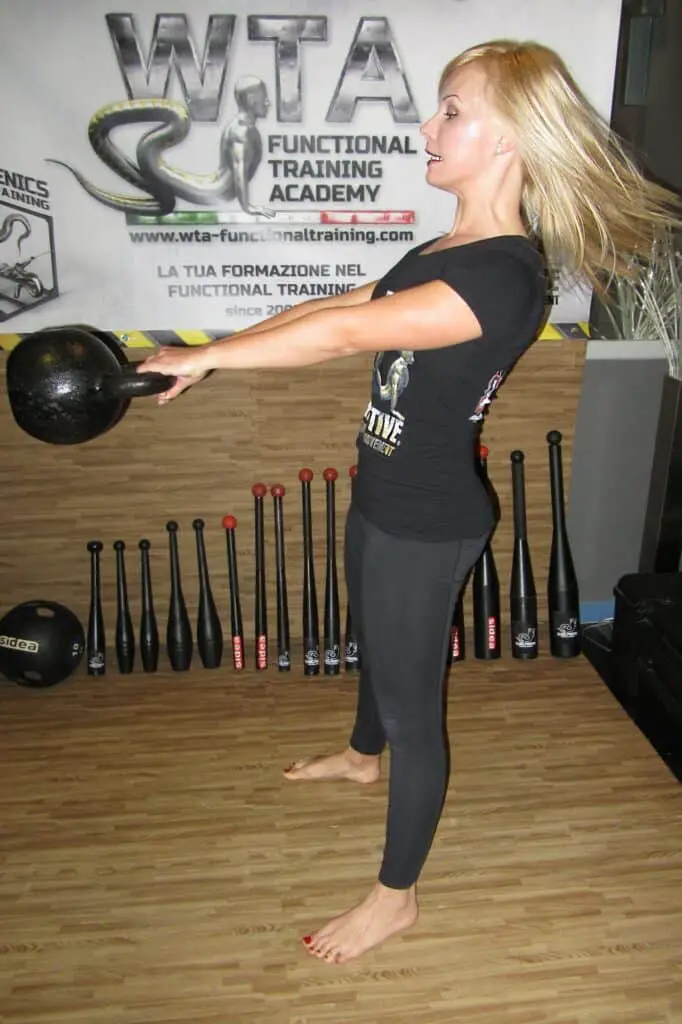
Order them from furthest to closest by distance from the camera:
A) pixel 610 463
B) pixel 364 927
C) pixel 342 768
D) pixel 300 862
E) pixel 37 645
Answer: pixel 610 463 → pixel 37 645 → pixel 342 768 → pixel 300 862 → pixel 364 927

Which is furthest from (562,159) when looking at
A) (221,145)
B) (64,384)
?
(221,145)

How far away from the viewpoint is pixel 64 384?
5.21 feet

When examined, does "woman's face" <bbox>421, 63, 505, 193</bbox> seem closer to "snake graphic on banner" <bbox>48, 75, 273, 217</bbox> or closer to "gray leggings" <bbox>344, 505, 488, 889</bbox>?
"gray leggings" <bbox>344, 505, 488, 889</bbox>

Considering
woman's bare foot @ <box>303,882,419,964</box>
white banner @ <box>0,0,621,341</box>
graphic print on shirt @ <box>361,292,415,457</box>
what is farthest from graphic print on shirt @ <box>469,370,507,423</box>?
white banner @ <box>0,0,621,341</box>

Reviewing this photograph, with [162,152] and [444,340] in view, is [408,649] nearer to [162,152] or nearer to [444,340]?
[444,340]

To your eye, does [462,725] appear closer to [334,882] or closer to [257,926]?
[334,882]

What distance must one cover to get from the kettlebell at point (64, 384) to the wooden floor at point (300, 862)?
3.44 ft

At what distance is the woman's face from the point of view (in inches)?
55.9

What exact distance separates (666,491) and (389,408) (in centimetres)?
169

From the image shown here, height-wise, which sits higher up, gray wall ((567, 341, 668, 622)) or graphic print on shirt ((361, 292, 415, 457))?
graphic print on shirt ((361, 292, 415, 457))

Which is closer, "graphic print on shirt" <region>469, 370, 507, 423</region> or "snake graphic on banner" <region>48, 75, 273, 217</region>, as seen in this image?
"graphic print on shirt" <region>469, 370, 507, 423</region>

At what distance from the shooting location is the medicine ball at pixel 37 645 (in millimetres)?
2732

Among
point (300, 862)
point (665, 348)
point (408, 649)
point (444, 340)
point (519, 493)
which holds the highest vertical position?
point (444, 340)

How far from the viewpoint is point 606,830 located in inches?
86.3
